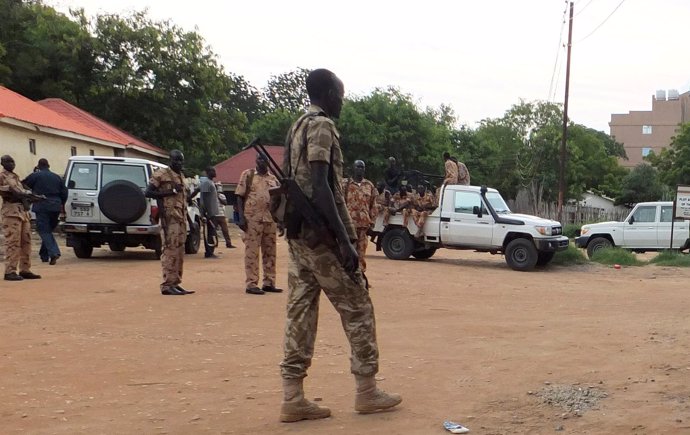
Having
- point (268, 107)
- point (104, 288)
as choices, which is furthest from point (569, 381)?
point (268, 107)

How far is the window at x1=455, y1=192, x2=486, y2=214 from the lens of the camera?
15883mm

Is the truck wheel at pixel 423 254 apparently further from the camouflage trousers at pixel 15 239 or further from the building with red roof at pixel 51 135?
the building with red roof at pixel 51 135

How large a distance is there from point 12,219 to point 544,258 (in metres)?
10.2

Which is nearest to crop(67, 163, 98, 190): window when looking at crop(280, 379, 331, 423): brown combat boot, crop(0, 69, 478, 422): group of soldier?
crop(0, 69, 478, 422): group of soldier

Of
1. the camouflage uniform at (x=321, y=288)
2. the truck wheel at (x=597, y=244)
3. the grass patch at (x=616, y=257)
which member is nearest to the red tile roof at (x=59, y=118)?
the grass patch at (x=616, y=257)

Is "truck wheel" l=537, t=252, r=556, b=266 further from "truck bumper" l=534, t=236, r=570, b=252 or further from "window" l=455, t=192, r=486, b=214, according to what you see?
"window" l=455, t=192, r=486, b=214

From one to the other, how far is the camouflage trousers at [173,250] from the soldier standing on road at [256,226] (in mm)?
835

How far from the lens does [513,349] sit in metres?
6.36

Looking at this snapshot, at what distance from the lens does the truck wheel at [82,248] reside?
1484 centimetres

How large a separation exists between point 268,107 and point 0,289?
5882 centimetres

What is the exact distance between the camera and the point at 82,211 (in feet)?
46.2

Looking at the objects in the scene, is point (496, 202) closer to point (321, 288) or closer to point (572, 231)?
point (321, 288)

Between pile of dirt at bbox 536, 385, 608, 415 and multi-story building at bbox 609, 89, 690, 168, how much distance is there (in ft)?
266

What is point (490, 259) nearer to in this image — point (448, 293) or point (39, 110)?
point (448, 293)
